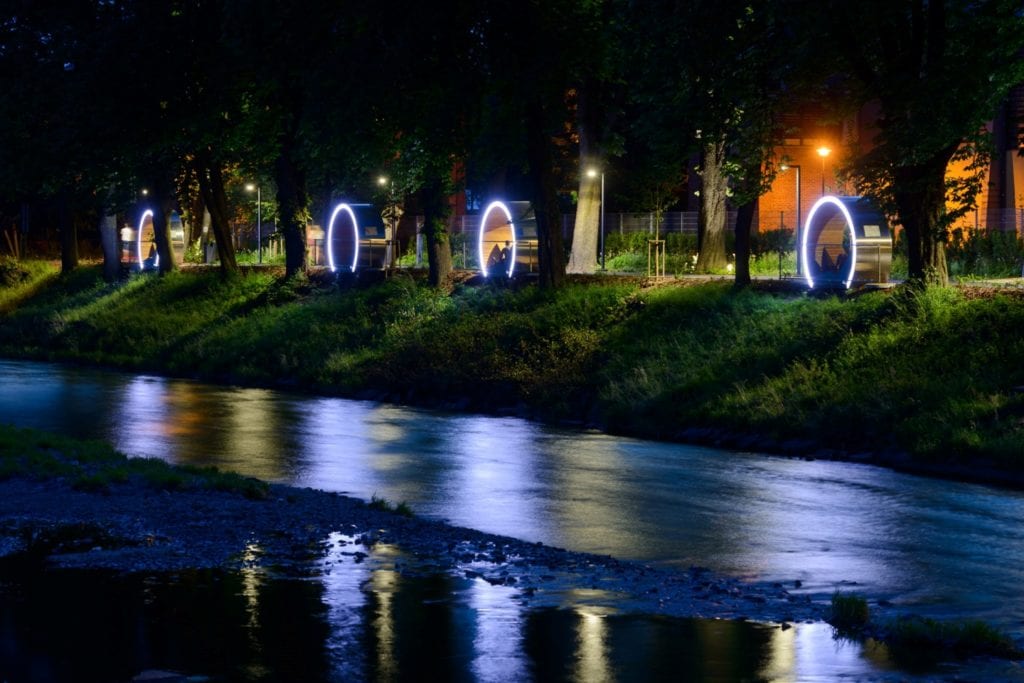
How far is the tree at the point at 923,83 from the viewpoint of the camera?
28.2m

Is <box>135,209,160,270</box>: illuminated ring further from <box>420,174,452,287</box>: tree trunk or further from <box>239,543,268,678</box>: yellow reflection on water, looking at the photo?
<box>239,543,268,678</box>: yellow reflection on water

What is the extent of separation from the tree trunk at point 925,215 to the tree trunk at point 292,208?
22337 millimetres

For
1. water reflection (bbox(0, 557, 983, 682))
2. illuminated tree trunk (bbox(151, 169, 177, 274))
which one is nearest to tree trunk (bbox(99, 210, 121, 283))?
illuminated tree trunk (bbox(151, 169, 177, 274))

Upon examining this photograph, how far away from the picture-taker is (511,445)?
88.9 feet

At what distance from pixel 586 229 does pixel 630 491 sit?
91.3ft

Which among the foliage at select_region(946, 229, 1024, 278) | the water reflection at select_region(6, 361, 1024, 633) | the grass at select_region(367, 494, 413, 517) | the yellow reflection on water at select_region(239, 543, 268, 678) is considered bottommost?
the water reflection at select_region(6, 361, 1024, 633)

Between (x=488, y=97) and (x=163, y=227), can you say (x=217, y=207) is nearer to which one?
(x=163, y=227)

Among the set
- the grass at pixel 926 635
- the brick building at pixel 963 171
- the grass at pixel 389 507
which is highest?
the brick building at pixel 963 171

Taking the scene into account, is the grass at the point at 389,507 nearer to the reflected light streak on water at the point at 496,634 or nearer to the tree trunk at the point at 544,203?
the reflected light streak on water at the point at 496,634

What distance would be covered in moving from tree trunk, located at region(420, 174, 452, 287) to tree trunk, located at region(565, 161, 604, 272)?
5.03 metres

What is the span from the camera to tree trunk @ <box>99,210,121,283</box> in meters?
64.2

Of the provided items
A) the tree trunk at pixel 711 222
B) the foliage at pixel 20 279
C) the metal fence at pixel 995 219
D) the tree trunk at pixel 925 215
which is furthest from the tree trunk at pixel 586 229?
the foliage at pixel 20 279

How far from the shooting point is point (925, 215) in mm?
30188

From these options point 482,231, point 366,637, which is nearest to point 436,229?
point 482,231
